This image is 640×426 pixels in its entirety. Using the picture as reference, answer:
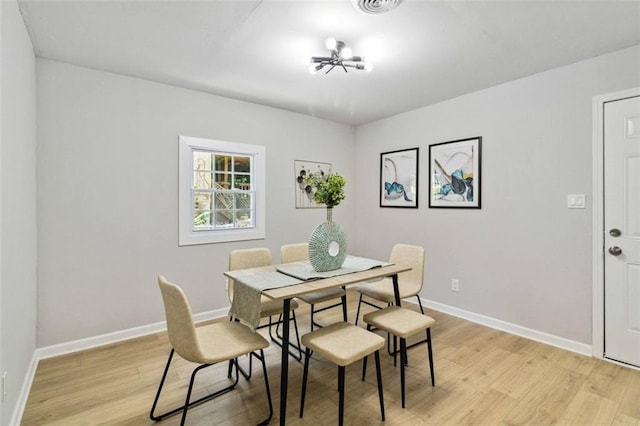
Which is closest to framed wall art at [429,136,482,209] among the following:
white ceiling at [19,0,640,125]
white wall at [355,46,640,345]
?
white wall at [355,46,640,345]

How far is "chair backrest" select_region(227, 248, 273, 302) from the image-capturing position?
2.61 meters

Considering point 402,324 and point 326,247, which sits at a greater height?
point 326,247

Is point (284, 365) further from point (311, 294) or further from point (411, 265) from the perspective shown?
point (411, 265)

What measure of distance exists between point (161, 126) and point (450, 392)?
11.2ft

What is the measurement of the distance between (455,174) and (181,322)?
3.15 m

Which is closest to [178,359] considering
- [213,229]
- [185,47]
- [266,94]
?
[213,229]

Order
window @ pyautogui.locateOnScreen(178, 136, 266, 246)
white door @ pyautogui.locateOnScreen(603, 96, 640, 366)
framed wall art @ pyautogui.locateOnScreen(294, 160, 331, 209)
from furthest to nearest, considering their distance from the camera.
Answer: framed wall art @ pyautogui.locateOnScreen(294, 160, 331, 209), window @ pyautogui.locateOnScreen(178, 136, 266, 246), white door @ pyautogui.locateOnScreen(603, 96, 640, 366)

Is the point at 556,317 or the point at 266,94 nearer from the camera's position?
the point at 556,317

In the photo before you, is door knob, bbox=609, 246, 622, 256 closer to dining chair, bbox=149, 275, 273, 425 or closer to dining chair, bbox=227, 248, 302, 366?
dining chair, bbox=227, 248, 302, 366

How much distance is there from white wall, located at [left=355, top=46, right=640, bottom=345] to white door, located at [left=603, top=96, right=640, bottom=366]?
0.13m

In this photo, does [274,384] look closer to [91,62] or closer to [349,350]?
[349,350]

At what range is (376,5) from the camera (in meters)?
1.85

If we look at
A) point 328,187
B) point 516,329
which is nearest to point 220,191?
point 328,187

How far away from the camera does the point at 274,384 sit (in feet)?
7.23
